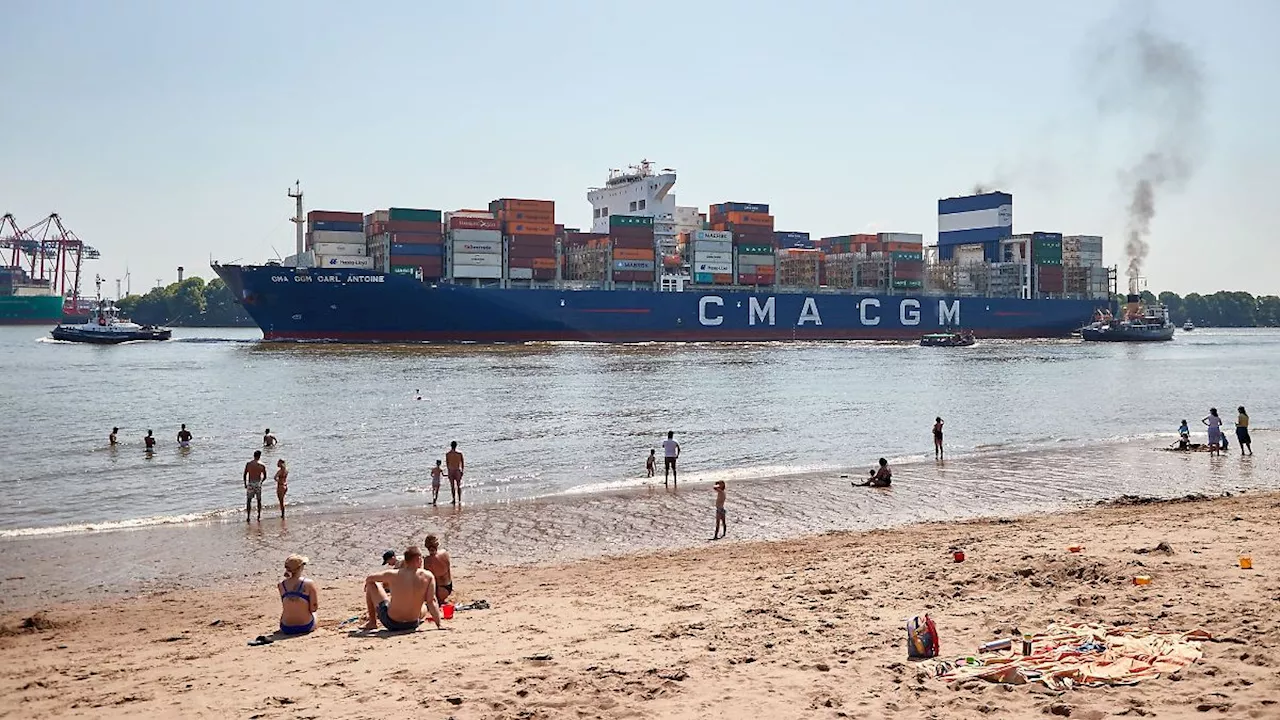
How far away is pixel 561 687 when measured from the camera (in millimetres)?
7617

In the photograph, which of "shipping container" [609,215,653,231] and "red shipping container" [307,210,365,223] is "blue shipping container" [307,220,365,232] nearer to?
"red shipping container" [307,210,365,223]

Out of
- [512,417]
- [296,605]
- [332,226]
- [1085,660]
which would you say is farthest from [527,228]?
[1085,660]

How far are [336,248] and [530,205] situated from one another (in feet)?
51.4

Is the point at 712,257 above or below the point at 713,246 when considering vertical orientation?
below

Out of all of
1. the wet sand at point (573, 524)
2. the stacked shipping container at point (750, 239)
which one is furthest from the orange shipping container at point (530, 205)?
the wet sand at point (573, 524)

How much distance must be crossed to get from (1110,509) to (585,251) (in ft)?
221

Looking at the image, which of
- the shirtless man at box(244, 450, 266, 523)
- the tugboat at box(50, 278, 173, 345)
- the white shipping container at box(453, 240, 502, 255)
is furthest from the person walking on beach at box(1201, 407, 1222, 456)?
the tugboat at box(50, 278, 173, 345)

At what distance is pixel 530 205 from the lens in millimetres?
78625

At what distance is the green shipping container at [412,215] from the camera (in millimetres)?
74500

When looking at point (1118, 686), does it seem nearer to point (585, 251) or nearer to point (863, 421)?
point (863, 421)

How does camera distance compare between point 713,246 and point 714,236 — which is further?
point 714,236

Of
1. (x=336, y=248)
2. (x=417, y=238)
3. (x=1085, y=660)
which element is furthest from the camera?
(x=336, y=248)

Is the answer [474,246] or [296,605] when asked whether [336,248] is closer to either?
[474,246]

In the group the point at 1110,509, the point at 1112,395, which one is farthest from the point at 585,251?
the point at 1110,509
